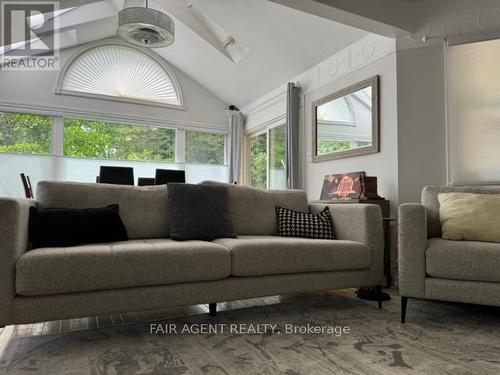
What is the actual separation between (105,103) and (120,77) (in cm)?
55

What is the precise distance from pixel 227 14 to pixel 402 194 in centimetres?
315

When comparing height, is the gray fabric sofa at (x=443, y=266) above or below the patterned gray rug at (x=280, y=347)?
above

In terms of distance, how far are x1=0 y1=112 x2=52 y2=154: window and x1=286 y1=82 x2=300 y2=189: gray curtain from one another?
377 cm

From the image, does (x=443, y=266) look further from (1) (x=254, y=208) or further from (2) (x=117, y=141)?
(2) (x=117, y=141)

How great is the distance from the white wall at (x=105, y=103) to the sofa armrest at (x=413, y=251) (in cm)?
499

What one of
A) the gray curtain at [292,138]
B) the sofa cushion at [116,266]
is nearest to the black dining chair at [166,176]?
the gray curtain at [292,138]

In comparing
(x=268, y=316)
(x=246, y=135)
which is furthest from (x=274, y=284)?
(x=246, y=135)

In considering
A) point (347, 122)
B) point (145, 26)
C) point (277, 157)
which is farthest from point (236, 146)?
point (145, 26)

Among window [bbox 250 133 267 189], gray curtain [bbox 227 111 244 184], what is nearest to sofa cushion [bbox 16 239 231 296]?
window [bbox 250 133 267 189]

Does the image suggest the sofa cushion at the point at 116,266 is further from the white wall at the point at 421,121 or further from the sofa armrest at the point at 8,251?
the white wall at the point at 421,121

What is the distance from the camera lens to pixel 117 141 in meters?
6.01

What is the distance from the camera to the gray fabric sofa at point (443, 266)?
1.90 metres

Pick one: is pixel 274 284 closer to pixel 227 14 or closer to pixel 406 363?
pixel 406 363

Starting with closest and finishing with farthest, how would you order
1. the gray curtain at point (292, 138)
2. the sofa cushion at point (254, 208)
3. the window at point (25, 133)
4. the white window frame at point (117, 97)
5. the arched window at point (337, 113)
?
the sofa cushion at point (254, 208), the arched window at point (337, 113), the gray curtain at point (292, 138), the window at point (25, 133), the white window frame at point (117, 97)
